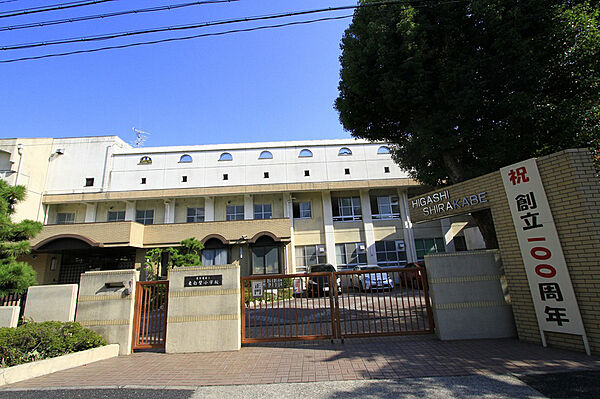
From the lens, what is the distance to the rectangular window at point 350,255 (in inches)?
755

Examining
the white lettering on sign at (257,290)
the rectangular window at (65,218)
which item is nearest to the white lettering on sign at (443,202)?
the white lettering on sign at (257,290)

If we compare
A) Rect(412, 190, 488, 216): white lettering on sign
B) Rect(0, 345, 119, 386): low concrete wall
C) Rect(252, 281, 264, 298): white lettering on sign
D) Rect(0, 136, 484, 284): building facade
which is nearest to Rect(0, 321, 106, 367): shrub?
Rect(0, 345, 119, 386): low concrete wall

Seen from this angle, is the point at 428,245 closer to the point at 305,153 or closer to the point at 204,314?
the point at 305,153

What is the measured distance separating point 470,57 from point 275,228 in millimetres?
13183

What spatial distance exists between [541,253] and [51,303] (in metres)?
10.7

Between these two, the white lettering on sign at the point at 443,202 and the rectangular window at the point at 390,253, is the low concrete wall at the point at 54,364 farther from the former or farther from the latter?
the rectangular window at the point at 390,253

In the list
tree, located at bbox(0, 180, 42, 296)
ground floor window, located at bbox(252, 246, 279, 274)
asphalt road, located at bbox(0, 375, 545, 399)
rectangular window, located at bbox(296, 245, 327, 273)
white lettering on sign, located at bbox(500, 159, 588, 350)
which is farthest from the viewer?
rectangular window, located at bbox(296, 245, 327, 273)

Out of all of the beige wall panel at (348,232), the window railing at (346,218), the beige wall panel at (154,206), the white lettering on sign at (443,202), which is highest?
the beige wall panel at (154,206)

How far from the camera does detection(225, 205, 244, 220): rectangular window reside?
19.9 meters

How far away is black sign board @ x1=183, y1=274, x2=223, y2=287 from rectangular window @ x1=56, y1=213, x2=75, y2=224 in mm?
18975

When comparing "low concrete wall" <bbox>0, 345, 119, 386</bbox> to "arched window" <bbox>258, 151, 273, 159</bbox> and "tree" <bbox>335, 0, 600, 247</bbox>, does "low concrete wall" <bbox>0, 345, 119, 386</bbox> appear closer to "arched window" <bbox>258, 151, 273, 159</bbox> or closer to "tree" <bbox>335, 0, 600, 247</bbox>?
"tree" <bbox>335, 0, 600, 247</bbox>

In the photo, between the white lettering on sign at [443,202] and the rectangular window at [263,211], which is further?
the rectangular window at [263,211]

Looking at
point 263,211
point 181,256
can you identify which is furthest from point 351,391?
point 263,211

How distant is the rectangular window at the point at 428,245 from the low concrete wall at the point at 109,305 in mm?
17545
